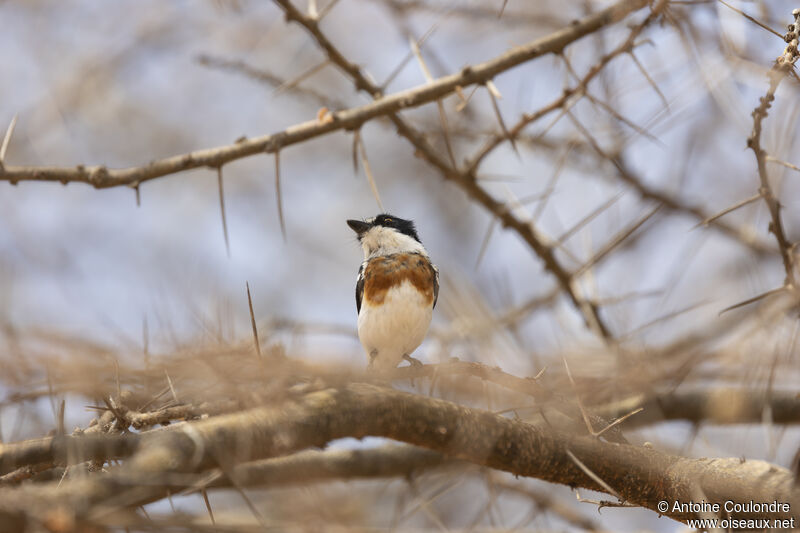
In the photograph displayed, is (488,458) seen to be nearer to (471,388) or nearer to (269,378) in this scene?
(471,388)

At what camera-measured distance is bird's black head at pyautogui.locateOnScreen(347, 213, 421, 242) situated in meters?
6.02

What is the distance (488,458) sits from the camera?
235 centimetres

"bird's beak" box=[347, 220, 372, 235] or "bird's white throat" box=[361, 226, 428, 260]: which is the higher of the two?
"bird's beak" box=[347, 220, 372, 235]

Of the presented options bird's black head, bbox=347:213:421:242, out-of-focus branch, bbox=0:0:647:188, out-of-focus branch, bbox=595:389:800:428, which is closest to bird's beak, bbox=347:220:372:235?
bird's black head, bbox=347:213:421:242

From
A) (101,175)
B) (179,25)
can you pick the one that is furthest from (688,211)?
(179,25)

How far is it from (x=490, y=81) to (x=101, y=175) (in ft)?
6.12

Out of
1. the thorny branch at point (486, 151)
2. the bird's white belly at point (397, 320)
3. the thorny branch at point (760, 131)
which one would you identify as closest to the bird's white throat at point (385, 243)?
the bird's white belly at point (397, 320)

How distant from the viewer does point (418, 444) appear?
86.4 inches

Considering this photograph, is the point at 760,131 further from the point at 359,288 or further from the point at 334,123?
the point at 359,288

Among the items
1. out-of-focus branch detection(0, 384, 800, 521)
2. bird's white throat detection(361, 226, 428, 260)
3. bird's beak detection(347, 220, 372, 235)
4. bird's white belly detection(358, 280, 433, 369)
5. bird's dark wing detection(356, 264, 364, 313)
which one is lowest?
out-of-focus branch detection(0, 384, 800, 521)

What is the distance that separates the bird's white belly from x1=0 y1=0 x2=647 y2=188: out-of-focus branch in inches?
63.5

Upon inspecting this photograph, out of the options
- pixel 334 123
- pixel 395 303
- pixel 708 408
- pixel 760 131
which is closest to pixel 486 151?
pixel 334 123

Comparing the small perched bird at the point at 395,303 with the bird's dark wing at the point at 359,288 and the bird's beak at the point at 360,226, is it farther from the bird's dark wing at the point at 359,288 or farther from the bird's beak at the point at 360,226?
the bird's beak at the point at 360,226

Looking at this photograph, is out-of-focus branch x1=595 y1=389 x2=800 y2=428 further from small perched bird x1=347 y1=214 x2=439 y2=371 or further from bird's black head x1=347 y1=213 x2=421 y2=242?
bird's black head x1=347 y1=213 x2=421 y2=242
